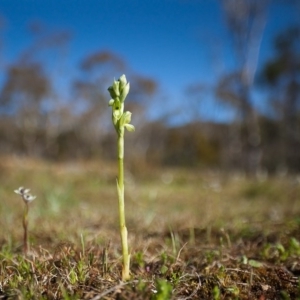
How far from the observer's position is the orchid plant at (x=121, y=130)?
41.9 inches

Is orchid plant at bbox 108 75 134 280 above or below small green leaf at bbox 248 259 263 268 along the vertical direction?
above

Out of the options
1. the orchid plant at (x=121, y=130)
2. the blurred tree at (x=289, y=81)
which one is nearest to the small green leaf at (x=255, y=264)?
the orchid plant at (x=121, y=130)

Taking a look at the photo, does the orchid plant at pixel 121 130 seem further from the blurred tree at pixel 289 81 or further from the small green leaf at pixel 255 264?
the blurred tree at pixel 289 81

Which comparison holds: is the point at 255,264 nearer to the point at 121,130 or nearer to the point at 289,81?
the point at 121,130

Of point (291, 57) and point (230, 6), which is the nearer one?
point (230, 6)

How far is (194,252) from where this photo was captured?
1.59 meters

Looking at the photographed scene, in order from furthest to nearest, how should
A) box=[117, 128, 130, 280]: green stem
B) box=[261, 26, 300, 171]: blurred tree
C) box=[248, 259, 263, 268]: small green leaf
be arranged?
box=[261, 26, 300, 171]: blurred tree < box=[248, 259, 263, 268]: small green leaf < box=[117, 128, 130, 280]: green stem

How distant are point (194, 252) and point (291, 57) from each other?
65.3ft

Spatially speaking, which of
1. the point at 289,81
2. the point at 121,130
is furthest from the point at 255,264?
the point at 289,81

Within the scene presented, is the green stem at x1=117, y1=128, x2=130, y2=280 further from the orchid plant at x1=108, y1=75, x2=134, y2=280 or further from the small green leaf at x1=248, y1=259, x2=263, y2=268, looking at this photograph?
the small green leaf at x1=248, y1=259, x2=263, y2=268

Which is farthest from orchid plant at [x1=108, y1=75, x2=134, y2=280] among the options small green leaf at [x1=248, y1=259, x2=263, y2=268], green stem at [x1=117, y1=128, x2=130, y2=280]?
small green leaf at [x1=248, y1=259, x2=263, y2=268]

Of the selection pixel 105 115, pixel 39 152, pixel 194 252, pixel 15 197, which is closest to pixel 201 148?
pixel 105 115

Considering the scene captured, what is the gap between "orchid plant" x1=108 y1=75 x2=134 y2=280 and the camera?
1063 mm

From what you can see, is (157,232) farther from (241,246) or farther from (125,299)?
(125,299)
